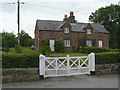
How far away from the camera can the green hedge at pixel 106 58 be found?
7.89 meters

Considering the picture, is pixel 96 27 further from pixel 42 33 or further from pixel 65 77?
pixel 65 77

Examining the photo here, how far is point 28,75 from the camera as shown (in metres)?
6.47

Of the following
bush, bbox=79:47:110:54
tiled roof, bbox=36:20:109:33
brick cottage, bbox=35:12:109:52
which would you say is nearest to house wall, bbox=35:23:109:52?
brick cottage, bbox=35:12:109:52

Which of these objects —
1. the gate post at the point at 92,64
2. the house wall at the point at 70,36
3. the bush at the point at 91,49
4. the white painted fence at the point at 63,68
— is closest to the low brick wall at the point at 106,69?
the gate post at the point at 92,64

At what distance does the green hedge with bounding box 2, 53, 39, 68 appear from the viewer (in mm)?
6426

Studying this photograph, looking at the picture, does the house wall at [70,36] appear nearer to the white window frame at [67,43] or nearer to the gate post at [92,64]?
the white window frame at [67,43]

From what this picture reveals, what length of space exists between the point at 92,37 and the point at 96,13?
25.5 metres

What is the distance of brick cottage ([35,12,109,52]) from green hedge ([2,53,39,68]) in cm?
1506

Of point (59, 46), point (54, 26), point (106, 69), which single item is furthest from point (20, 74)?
point (54, 26)

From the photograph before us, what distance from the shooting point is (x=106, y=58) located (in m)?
8.05

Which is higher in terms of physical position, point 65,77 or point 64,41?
point 64,41

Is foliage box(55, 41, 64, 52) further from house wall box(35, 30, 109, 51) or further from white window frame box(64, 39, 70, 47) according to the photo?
white window frame box(64, 39, 70, 47)

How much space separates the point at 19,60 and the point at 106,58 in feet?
18.9

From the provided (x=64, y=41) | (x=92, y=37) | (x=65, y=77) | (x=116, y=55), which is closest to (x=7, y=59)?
(x=65, y=77)
